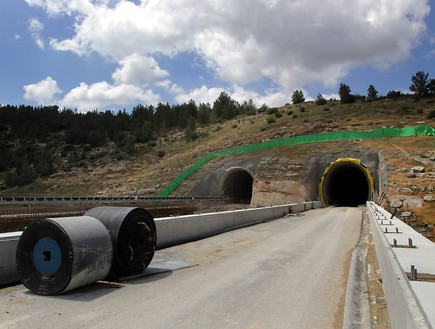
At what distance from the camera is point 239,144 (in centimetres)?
6197

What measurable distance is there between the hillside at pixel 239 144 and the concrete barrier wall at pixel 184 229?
14841 mm

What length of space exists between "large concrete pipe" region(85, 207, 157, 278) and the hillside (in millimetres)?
25121

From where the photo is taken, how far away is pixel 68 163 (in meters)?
84.9

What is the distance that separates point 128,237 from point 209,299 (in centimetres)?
226

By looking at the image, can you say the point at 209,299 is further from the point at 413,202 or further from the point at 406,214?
the point at 413,202

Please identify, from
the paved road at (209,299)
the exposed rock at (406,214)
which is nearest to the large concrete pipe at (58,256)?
the paved road at (209,299)

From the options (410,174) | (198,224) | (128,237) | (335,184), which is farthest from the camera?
(335,184)

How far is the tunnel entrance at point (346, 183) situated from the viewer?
43119 millimetres

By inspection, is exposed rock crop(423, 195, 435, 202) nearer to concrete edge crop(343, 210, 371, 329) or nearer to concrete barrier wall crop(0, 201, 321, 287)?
concrete barrier wall crop(0, 201, 321, 287)

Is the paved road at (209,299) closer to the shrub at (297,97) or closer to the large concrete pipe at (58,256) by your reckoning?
the large concrete pipe at (58,256)

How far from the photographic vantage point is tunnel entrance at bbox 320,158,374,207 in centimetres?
4312

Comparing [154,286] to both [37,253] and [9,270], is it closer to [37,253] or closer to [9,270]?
[37,253]

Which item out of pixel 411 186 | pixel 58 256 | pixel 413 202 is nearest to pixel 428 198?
pixel 413 202

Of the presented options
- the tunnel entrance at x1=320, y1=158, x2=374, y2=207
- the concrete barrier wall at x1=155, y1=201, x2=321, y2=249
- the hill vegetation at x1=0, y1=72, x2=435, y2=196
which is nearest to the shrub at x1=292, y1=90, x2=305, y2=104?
the hill vegetation at x1=0, y1=72, x2=435, y2=196
